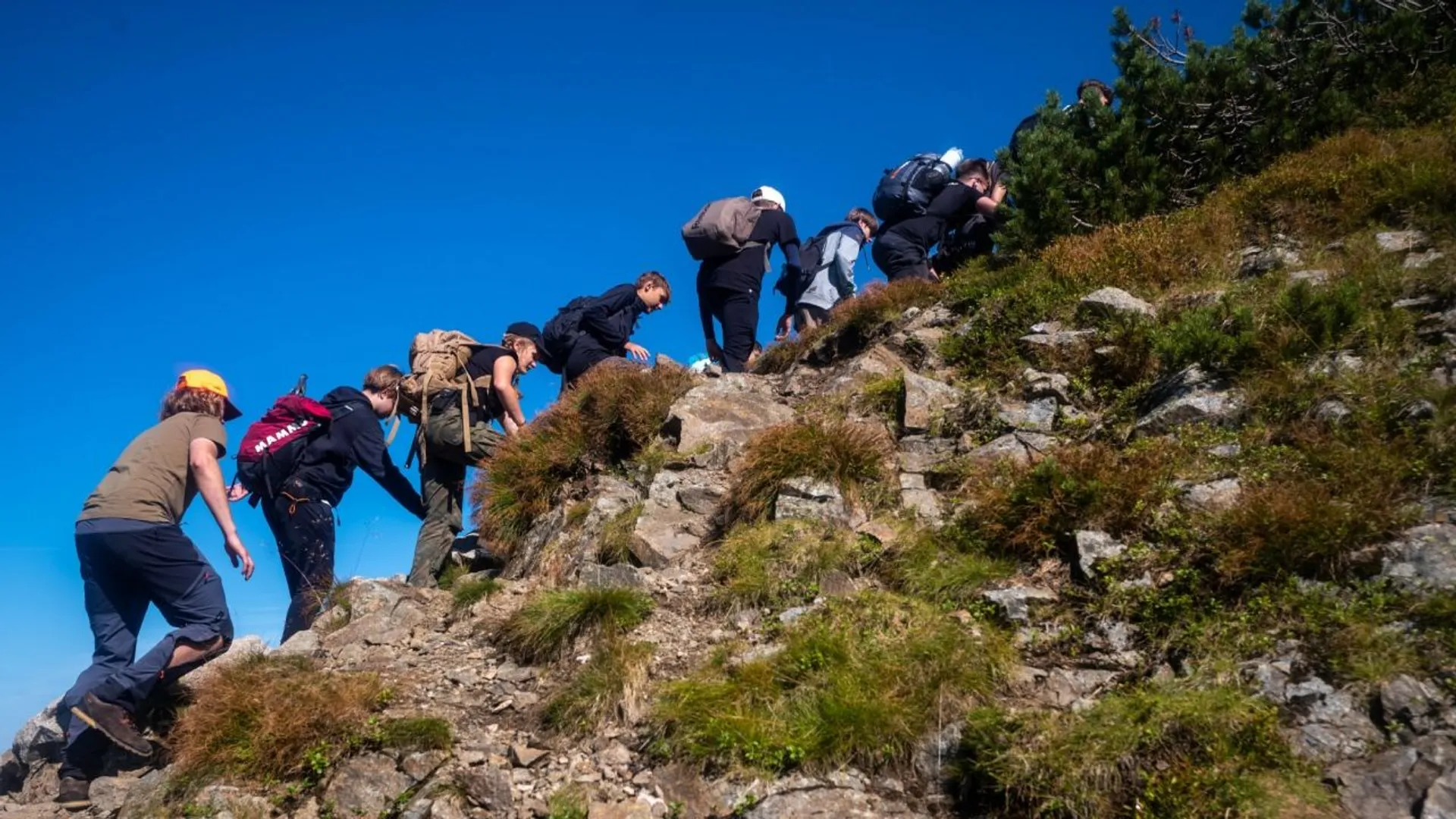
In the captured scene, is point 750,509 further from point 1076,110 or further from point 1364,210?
point 1076,110

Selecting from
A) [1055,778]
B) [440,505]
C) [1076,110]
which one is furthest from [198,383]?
[1076,110]

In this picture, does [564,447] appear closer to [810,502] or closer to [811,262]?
[810,502]

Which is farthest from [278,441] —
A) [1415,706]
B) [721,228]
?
[1415,706]

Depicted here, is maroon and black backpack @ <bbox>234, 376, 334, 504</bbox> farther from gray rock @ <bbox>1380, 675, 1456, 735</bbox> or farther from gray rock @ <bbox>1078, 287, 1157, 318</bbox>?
gray rock @ <bbox>1380, 675, 1456, 735</bbox>

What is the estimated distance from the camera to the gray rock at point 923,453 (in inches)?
305

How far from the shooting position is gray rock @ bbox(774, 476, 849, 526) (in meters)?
7.29

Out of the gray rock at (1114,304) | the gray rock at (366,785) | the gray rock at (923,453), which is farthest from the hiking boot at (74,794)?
the gray rock at (1114,304)

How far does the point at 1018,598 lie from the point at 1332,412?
2.66 m

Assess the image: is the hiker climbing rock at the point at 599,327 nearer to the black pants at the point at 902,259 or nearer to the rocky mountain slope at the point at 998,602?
the rocky mountain slope at the point at 998,602

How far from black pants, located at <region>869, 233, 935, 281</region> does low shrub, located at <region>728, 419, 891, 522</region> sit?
5.09 metres

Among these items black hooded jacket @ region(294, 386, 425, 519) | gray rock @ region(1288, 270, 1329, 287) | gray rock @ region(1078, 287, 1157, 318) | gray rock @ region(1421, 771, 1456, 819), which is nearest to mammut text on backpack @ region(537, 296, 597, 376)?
black hooded jacket @ region(294, 386, 425, 519)

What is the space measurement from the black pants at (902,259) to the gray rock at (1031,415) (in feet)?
15.0

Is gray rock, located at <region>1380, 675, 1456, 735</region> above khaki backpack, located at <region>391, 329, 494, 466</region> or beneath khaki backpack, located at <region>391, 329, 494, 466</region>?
beneath

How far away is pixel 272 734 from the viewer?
5.47 metres
